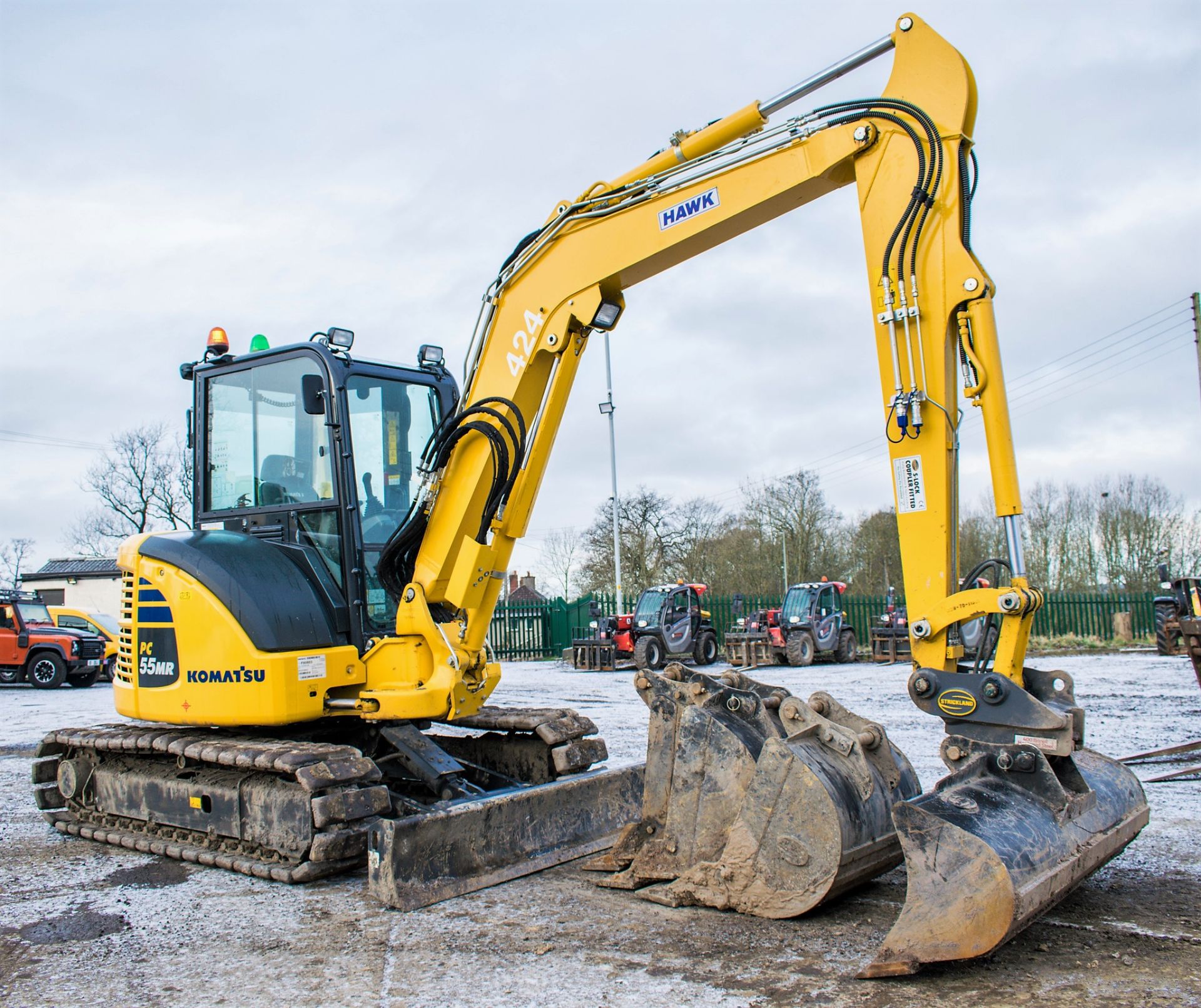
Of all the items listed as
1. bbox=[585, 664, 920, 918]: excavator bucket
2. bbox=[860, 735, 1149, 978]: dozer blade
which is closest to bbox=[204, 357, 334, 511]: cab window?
bbox=[585, 664, 920, 918]: excavator bucket

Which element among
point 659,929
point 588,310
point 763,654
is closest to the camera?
point 659,929

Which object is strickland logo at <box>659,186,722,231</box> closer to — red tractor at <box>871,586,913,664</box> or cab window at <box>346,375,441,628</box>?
cab window at <box>346,375,441,628</box>

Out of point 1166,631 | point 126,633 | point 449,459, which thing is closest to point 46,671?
point 126,633

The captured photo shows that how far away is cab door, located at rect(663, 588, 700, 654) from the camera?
76.9ft

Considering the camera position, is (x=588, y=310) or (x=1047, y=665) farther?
(x=1047, y=665)

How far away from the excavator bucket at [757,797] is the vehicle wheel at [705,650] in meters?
19.1

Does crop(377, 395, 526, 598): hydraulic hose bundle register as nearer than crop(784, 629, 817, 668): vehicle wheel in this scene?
Yes

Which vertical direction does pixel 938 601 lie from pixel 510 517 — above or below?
below

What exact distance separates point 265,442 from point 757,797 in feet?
12.9

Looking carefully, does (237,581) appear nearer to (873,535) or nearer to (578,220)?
(578,220)

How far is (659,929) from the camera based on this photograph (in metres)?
4.49

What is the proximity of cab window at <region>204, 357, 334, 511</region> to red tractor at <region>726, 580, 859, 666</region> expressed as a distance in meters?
18.7

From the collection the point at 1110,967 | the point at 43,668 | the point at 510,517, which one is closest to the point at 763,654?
the point at 43,668

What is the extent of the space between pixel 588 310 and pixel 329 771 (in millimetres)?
2936
